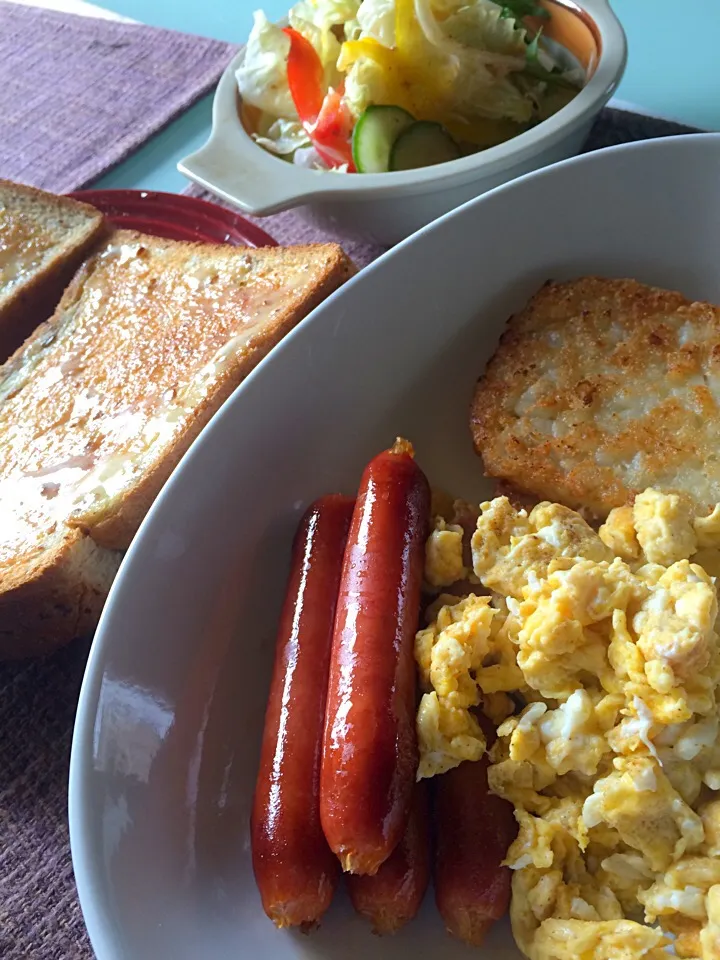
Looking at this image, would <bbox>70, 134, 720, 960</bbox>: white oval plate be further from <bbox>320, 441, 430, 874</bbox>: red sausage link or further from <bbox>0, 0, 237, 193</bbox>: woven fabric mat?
<bbox>0, 0, 237, 193</bbox>: woven fabric mat

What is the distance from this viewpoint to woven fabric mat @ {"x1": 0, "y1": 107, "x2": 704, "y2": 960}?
4.50 feet

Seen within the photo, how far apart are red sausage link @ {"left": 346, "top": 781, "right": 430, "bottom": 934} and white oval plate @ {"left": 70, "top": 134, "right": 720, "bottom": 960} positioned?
8cm

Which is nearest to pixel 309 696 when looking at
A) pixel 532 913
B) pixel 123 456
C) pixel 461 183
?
pixel 532 913

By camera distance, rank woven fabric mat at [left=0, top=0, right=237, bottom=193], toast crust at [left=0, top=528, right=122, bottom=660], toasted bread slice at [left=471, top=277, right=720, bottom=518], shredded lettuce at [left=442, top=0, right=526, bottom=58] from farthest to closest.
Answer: woven fabric mat at [left=0, top=0, right=237, bottom=193] → shredded lettuce at [left=442, top=0, right=526, bottom=58] → toast crust at [left=0, top=528, right=122, bottom=660] → toasted bread slice at [left=471, top=277, right=720, bottom=518]

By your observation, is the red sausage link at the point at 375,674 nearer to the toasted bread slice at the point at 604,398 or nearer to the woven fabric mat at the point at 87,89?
the toasted bread slice at the point at 604,398

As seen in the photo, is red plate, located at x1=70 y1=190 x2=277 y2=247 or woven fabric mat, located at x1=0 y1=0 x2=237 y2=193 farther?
woven fabric mat, located at x1=0 y1=0 x2=237 y2=193

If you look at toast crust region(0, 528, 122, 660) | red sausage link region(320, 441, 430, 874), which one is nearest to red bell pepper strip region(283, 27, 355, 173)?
red sausage link region(320, 441, 430, 874)

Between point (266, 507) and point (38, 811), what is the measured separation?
2.24 feet

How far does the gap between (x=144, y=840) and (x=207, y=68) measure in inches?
102

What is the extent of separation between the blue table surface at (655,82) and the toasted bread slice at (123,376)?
46 centimetres

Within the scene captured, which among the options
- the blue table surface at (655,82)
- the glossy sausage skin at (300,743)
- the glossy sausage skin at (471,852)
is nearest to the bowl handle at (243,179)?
the blue table surface at (655,82)

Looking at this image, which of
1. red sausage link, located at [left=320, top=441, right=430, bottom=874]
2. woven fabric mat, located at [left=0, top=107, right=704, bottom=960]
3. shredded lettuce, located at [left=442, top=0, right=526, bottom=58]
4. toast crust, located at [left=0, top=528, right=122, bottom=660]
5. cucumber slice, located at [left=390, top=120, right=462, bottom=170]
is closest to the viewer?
red sausage link, located at [left=320, top=441, right=430, bottom=874]

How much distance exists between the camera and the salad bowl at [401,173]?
1872 millimetres

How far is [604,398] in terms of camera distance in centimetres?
167
